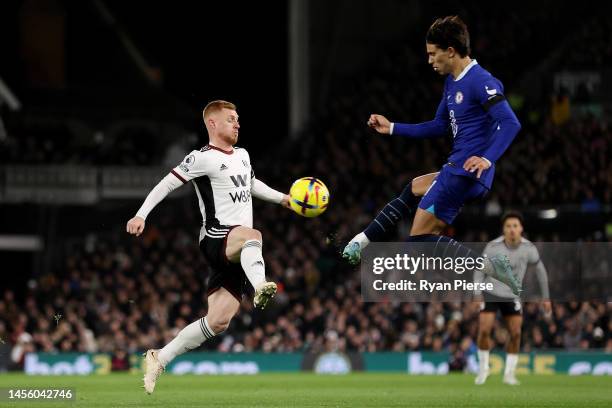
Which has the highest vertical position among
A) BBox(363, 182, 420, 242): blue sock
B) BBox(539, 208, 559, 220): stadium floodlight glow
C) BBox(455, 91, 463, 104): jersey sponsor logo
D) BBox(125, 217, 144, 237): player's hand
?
BBox(539, 208, 559, 220): stadium floodlight glow

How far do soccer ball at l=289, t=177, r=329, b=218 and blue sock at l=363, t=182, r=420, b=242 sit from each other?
513mm

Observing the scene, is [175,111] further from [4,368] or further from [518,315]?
[518,315]

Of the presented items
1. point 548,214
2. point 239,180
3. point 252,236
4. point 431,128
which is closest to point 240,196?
point 239,180

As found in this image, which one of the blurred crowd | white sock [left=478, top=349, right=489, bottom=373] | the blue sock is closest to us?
the blue sock

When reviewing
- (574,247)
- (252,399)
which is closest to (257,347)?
(252,399)

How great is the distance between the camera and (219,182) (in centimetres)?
1120

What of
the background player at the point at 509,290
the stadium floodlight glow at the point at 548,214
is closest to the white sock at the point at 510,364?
the background player at the point at 509,290

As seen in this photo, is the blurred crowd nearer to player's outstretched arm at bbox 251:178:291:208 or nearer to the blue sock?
the blue sock

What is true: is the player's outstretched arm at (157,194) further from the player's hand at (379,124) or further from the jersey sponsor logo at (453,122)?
the jersey sponsor logo at (453,122)

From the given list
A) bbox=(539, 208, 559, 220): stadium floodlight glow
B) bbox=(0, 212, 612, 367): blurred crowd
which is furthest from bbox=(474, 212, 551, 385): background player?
bbox=(539, 208, 559, 220): stadium floodlight glow

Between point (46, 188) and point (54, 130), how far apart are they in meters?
4.58

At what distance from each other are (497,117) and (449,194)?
2.95 ft

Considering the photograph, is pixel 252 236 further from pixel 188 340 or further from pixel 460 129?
pixel 460 129

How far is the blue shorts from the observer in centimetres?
1094
